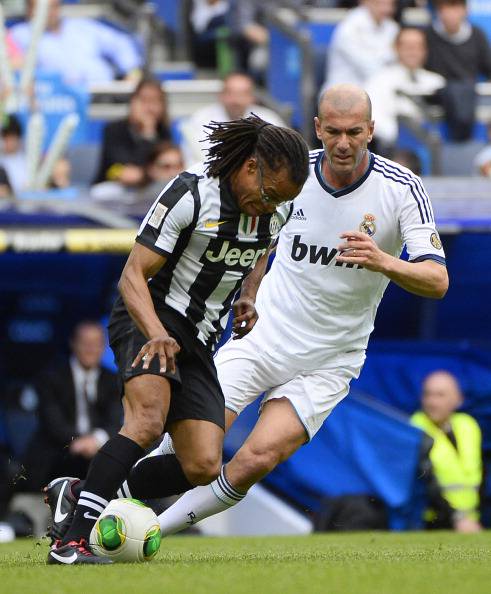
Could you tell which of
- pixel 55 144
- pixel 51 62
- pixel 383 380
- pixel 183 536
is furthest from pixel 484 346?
pixel 51 62

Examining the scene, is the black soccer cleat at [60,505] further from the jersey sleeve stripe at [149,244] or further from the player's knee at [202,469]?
the jersey sleeve stripe at [149,244]

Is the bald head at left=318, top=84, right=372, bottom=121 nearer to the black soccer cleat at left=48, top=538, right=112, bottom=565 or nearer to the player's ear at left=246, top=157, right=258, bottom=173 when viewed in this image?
the player's ear at left=246, top=157, right=258, bottom=173

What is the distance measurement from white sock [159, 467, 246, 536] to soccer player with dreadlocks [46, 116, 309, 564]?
0.31 metres

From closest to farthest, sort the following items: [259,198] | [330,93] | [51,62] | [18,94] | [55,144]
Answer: [259,198] < [330,93] < [55,144] < [18,94] < [51,62]

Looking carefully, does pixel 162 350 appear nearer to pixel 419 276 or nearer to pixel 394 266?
pixel 394 266

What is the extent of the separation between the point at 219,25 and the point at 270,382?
806 cm

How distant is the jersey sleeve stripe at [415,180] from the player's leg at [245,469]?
1.14 m

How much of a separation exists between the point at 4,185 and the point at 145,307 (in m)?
5.26

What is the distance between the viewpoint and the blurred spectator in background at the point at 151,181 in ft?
34.4

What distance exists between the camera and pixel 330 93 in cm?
664

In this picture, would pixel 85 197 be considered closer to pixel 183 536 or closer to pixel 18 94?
pixel 18 94

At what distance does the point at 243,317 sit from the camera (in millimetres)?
6434

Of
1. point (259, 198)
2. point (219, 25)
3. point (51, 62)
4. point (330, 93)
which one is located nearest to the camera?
point (259, 198)

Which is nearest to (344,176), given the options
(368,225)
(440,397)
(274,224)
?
(368,225)
